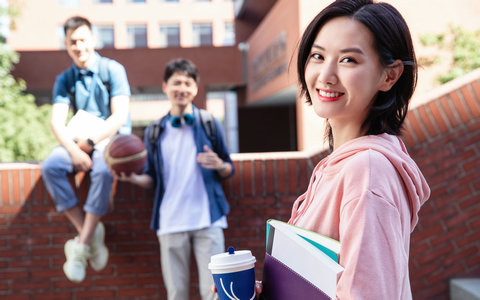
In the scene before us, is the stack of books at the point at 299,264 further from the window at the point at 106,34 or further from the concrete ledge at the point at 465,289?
the window at the point at 106,34

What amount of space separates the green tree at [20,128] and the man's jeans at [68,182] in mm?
13160

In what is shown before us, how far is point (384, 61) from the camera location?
47.6 inches

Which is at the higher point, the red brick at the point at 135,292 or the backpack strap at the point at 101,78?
the backpack strap at the point at 101,78

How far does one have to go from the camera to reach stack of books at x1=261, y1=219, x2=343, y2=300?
107 centimetres

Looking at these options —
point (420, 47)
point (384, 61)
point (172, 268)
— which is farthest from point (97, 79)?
point (420, 47)

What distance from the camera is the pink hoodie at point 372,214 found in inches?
39.6

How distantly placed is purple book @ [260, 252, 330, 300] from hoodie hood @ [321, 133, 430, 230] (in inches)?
10.7

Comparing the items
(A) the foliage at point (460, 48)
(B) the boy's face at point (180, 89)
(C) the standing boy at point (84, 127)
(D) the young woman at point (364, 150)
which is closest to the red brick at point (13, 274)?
(C) the standing boy at point (84, 127)

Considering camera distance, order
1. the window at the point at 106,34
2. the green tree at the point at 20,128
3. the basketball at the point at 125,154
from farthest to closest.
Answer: the window at the point at 106,34 < the green tree at the point at 20,128 < the basketball at the point at 125,154

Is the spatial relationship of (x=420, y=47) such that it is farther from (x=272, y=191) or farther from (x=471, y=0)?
(x=272, y=191)

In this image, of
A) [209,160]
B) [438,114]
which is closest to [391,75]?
[209,160]

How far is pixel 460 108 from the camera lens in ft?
12.6

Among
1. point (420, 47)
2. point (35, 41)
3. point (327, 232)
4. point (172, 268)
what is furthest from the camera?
point (35, 41)

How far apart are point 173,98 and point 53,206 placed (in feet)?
4.43
